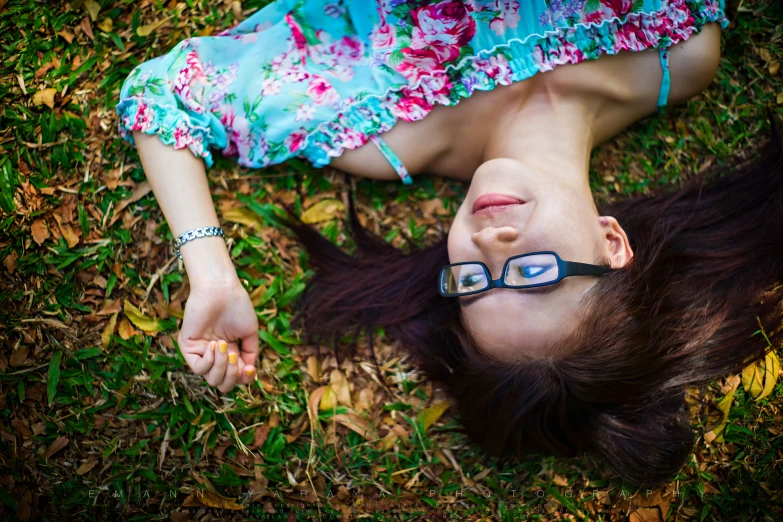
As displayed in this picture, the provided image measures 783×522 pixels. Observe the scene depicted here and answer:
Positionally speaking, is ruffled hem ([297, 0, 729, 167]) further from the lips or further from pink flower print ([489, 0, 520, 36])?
the lips

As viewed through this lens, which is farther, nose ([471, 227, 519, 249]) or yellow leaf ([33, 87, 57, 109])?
yellow leaf ([33, 87, 57, 109])

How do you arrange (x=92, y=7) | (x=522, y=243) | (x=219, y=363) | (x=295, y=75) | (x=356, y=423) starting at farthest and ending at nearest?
(x=92, y=7)
(x=356, y=423)
(x=295, y=75)
(x=219, y=363)
(x=522, y=243)

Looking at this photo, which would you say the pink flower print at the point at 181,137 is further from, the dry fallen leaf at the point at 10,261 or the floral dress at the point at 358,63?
the dry fallen leaf at the point at 10,261

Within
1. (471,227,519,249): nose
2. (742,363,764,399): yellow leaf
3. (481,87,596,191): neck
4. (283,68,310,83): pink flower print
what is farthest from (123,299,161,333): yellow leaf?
(742,363,764,399): yellow leaf

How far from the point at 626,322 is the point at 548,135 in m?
0.97

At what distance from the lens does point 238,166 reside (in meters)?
3.24

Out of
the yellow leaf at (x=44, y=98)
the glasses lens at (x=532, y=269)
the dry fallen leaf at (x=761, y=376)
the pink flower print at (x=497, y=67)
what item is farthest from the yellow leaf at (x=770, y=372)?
the yellow leaf at (x=44, y=98)

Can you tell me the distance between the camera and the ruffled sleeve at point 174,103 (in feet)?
8.79

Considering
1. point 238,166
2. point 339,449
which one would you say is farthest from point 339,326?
point 238,166

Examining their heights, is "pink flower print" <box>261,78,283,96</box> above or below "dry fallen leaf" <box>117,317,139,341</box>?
above

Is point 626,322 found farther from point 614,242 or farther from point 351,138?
point 351,138

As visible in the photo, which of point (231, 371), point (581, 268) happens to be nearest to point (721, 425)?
→ point (581, 268)

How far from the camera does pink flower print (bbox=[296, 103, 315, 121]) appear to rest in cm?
281

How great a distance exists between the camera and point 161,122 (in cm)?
267
